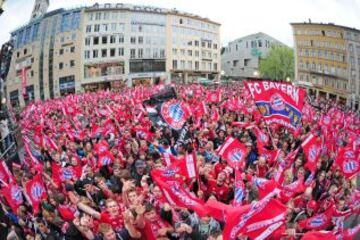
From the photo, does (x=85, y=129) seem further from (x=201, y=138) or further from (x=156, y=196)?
(x=156, y=196)

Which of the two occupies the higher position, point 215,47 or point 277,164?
point 215,47

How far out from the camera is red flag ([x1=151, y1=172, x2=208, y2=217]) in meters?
5.10

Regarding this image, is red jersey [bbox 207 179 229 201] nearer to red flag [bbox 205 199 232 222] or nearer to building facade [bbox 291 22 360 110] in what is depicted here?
red flag [bbox 205 199 232 222]

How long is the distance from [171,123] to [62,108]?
3.35 meters

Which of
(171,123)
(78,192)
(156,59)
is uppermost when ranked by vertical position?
(156,59)

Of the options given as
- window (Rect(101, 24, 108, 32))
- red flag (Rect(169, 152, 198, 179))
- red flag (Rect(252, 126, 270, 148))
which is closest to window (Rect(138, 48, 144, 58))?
window (Rect(101, 24, 108, 32))

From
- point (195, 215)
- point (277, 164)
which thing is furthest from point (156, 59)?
point (195, 215)

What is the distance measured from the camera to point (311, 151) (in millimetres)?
8266

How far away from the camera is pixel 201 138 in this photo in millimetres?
10500

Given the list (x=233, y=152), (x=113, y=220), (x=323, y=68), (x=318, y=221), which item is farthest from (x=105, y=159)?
(x=323, y=68)

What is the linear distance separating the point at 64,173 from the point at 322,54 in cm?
567

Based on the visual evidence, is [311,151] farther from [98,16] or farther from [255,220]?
[98,16]

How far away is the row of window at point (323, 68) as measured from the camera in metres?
8.11

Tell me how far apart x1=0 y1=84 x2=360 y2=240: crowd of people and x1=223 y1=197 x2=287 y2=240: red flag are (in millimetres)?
178
